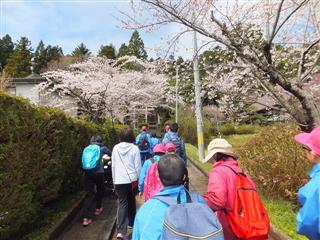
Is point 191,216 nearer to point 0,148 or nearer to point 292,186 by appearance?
point 0,148

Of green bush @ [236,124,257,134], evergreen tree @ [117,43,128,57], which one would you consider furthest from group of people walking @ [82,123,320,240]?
evergreen tree @ [117,43,128,57]

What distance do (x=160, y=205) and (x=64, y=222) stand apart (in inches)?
205

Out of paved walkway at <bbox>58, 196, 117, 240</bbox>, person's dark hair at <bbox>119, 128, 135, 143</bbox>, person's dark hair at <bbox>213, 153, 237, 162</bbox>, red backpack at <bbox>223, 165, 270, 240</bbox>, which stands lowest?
paved walkway at <bbox>58, 196, 117, 240</bbox>

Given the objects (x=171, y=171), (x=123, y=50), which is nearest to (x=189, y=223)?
(x=171, y=171)

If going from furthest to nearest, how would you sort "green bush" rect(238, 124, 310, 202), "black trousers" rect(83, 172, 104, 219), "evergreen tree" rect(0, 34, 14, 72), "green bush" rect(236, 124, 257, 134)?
"evergreen tree" rect(0, 34, 14, 72), "green bush" rect(236, 124, 257, 134), "green bush" rect(238, 124, 310, 202), "black trousers" rect(83, 172, 104, 219)

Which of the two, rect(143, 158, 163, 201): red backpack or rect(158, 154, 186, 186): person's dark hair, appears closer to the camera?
rect(158, 154, 186, 186): person's dark hair

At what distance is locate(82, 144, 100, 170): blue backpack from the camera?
7.78 meters

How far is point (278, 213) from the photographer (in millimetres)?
7871

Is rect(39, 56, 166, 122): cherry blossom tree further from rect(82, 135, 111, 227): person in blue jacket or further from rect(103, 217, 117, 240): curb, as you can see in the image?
rect(103, 217, 117, 240): curb

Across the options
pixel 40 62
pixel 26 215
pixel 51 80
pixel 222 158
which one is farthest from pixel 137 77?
pixel 40 62

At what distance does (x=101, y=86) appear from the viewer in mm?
23281

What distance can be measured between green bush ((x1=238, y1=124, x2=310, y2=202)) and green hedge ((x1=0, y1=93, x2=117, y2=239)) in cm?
435

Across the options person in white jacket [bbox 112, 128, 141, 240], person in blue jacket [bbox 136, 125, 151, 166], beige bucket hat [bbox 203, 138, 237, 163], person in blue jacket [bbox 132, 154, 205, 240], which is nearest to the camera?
person in blue jacket [bbox 132, 154, 205, 240]

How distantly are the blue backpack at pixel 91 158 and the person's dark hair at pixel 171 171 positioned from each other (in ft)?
16.7
